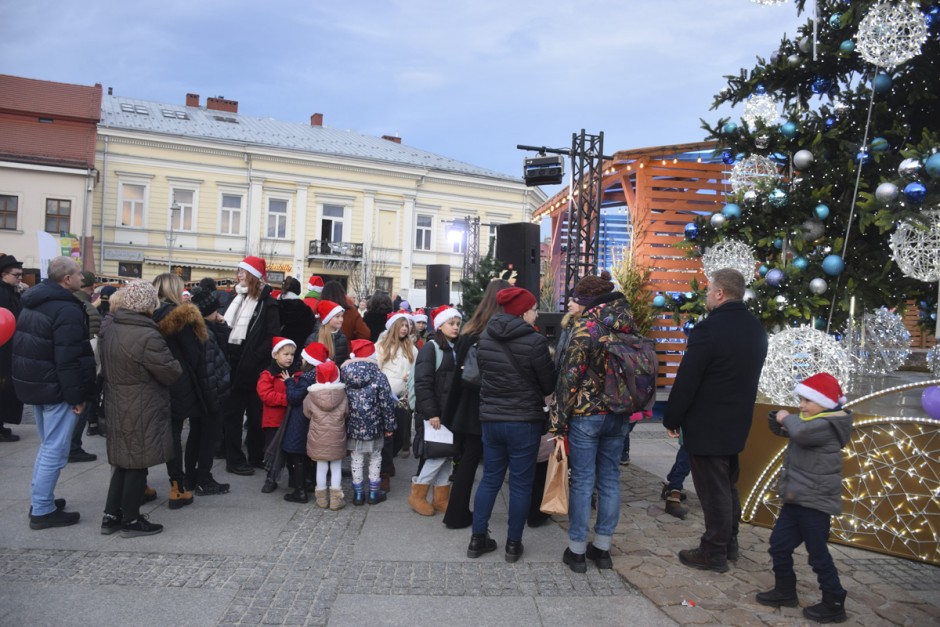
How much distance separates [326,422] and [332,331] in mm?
1144

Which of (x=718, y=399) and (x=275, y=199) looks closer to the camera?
(x=718, y=399)

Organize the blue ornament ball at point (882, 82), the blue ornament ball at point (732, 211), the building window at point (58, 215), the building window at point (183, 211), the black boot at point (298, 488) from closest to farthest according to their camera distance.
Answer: the black boot at point (298, 488) → the blue ornament ball at point (882, 82) → the blue ornament ball at point (732, 211) → the building window at point (58, 215) → the building window at point (183, 211)

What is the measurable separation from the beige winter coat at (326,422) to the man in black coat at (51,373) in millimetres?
1642

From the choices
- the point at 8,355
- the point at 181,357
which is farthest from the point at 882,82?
the point at 8,355

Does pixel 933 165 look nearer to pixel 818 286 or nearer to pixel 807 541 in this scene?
pixel 818 286

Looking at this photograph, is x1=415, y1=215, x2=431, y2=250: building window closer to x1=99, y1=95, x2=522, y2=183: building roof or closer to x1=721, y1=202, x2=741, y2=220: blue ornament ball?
x1=99, y1=95, x2=522, y2=183: building roof

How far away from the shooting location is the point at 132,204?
30969mm

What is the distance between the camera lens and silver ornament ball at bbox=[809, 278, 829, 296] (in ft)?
20.0

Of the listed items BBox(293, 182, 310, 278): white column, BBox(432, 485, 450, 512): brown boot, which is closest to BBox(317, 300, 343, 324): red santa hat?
BBox(432, 485, 450, 512): brown boot

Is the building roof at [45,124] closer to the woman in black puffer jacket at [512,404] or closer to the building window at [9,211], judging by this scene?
the building window at [9,211]

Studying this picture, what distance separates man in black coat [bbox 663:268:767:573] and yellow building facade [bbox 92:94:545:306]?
24744 mm

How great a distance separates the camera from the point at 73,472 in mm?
6227

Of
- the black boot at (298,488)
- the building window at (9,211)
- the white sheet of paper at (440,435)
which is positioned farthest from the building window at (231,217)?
the white sheet of paper at (440,435)

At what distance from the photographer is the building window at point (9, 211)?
89.6 feet
